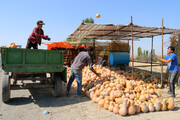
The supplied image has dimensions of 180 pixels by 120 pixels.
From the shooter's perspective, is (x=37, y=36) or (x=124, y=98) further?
(x=37, y=36)

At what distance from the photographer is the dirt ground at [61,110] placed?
12.1ft

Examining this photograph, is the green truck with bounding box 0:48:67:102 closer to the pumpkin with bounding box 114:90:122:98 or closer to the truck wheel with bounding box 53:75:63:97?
the truck wheel with bounding box 53:75:63:97

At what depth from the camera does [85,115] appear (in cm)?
384

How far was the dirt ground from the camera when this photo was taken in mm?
3691

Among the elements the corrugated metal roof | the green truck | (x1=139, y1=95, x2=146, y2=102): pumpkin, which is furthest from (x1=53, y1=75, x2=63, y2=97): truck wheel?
the corrugated metal roof

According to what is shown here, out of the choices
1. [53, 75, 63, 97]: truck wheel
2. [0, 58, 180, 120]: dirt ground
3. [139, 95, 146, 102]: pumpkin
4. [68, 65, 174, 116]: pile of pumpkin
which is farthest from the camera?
[53, 75, 63, 97]: truck wheel

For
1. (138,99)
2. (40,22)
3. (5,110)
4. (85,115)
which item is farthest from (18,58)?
(138,99)

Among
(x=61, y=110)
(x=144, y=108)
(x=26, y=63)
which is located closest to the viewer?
(x=144, y=108)

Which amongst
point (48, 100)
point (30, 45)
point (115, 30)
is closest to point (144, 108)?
point (48, 100)

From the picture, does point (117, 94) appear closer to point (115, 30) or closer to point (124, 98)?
point (124, 98)

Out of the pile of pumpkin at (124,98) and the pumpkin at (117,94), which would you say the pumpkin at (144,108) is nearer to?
the pile of pumpkin at (124,98)

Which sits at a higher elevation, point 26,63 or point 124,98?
point 26,63

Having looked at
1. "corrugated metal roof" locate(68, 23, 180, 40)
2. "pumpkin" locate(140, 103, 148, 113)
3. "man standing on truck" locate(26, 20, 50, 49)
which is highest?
"corrugated metal roof" locate(68, 23, 180, 40)

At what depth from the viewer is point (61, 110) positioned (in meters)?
4.15
